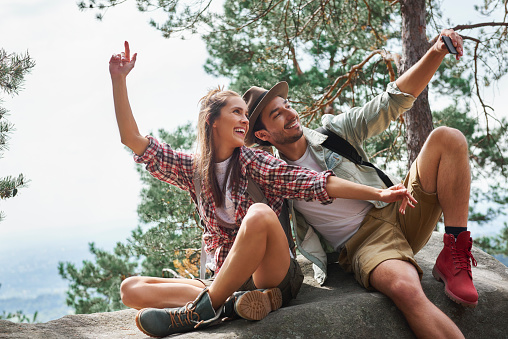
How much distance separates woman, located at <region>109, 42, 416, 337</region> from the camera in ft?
7.25

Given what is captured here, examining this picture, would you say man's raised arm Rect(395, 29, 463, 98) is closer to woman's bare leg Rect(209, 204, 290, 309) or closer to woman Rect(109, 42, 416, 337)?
woman Rect(109, 42, 416, 337)

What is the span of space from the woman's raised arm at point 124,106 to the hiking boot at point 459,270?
1775mm

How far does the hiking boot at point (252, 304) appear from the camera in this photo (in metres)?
2.17

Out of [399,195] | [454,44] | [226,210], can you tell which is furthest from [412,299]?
[454,44]

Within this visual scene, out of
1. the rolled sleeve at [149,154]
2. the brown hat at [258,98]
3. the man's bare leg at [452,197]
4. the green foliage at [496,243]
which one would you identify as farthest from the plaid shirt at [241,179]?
the green foliage at [496,243]

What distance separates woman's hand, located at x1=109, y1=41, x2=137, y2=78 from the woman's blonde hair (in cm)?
49

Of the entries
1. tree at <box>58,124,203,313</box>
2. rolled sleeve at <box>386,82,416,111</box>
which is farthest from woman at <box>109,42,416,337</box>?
tree at <box>58,124,203,313</box>

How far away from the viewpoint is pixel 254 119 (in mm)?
3061

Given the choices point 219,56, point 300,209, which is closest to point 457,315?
point 300,209

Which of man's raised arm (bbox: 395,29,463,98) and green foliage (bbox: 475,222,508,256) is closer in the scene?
man's raised arm (bbox: 395,29,463,98)

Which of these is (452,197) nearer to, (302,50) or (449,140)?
(449,140)

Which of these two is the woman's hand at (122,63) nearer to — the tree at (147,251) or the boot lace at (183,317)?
the boot lace at (183,317)

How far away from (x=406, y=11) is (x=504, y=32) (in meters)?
1.98

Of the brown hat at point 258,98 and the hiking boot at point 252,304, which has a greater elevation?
the brown hat at point 258,98
